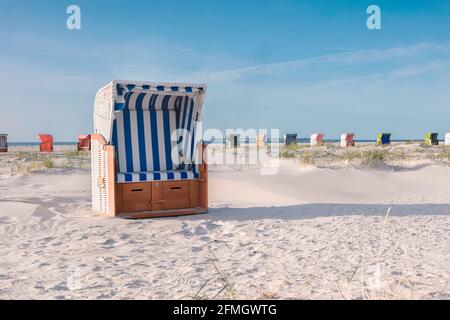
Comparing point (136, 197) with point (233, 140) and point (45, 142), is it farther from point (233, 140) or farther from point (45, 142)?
point (233, 140)

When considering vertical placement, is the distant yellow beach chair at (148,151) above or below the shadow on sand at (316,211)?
above

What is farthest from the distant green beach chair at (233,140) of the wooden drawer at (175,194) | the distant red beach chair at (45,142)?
the wooden drawer at (175,194)

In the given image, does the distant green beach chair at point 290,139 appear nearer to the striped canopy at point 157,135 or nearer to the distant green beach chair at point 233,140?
the distant green beach chair at point 233,140

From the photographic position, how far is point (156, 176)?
676 centimetres

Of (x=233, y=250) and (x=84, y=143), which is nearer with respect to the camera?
(x=233, y=250)

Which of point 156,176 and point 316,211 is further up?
point 156,176

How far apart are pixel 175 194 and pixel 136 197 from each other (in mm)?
684

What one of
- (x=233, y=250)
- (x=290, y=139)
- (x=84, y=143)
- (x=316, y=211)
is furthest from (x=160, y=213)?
(x=290, y=139)

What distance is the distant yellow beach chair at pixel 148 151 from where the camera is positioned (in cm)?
644

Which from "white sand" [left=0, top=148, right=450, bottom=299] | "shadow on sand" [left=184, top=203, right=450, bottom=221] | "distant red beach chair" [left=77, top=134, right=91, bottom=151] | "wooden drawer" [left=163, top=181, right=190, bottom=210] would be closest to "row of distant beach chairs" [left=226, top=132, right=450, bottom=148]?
"distant red beach chair" [left=77, top=134, right=91, bottom=151]

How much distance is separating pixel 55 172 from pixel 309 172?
772cm

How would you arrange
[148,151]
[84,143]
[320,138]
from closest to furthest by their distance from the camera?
[148,151], [84,143], [320,138]

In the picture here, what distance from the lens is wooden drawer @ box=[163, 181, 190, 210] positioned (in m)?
6.94

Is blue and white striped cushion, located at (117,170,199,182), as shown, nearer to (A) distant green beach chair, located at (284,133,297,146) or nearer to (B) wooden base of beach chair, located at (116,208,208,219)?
(B) wooden base of beach chair, located at (116,208,208,219)
